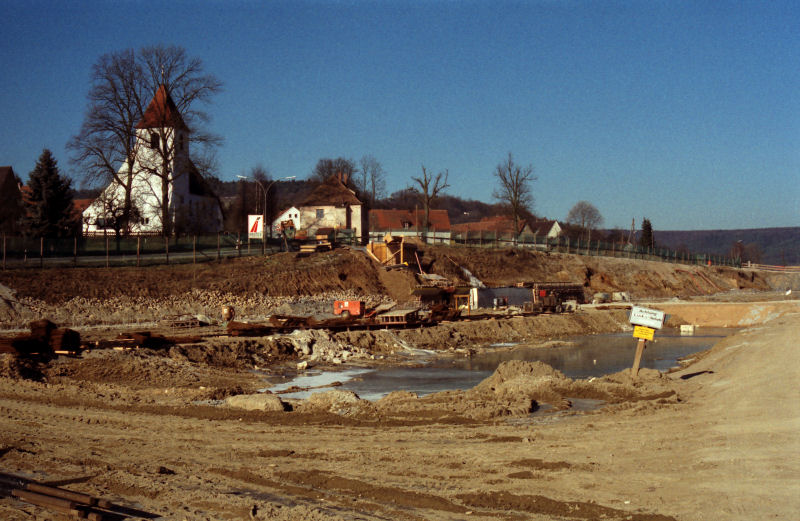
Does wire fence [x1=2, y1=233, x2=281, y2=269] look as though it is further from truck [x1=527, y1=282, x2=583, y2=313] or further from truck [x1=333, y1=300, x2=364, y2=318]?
truck [x1=527, y1=282, x2=583, y2=313]

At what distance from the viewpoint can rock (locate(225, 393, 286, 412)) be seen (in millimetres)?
17188

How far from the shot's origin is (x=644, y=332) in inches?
790

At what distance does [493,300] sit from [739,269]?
203 feet

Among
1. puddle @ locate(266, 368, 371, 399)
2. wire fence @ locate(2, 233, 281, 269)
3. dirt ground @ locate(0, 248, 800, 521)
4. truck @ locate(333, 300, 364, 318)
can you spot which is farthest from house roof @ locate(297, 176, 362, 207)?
puddle @ locate(266, 368, 371, 399)

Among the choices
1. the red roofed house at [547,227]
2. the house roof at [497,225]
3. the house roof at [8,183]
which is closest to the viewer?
the house roof at [8,183]

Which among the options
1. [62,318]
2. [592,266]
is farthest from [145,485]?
[592,266]

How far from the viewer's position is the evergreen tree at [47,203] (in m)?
56.0

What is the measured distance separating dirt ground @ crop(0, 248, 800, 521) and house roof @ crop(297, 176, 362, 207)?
5511 cm

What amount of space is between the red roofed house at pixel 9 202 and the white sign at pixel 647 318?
54335mm

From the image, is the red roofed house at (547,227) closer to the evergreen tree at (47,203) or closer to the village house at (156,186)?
the village house at (156,186)

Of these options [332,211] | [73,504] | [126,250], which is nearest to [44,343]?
[73,504]

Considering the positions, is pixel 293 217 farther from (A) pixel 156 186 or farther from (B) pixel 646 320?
(B) pixel 646 320

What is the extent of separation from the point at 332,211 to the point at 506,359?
5490 centimetres

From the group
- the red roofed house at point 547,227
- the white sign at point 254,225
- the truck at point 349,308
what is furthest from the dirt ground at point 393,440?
the red roofed house at point 547,227
